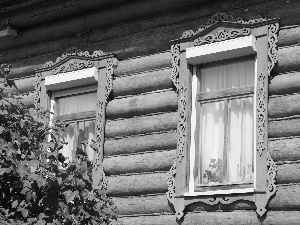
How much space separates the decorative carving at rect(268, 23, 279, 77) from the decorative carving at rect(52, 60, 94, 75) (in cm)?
291

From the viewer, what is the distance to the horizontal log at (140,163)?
9.72m

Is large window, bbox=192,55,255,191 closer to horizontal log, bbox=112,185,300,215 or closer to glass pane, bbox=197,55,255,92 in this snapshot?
glass pane, bbox=197,55,255,92

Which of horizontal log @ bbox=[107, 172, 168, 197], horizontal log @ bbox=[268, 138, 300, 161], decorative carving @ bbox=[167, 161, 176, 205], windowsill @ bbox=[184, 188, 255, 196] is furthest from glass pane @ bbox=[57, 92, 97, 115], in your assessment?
horizontal log @ bbox=[268, 138, 300, 161]

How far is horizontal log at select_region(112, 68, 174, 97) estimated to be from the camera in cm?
1012

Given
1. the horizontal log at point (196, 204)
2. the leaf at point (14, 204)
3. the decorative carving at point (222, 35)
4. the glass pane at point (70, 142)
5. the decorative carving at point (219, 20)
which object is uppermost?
the decorative carving at point (219, 20)

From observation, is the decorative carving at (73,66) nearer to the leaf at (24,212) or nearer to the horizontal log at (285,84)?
the horizontal log at (285,84)

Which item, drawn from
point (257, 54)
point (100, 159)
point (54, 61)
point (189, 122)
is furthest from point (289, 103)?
point (54, 61)

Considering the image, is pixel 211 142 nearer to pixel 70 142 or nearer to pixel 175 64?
pixel 175 64

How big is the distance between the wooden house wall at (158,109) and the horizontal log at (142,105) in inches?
0.5

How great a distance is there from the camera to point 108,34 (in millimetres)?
11031

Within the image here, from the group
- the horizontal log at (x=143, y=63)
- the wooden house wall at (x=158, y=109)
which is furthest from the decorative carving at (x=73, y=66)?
the horizontal log at (x=143, y=63)

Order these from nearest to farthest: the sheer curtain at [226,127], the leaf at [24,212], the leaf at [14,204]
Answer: the leaf at [24,212]
the leaf at [14,204]
the sheer curtain at [226,127]

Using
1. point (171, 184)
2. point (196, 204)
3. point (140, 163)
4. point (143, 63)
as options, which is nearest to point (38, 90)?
point (143, 63)

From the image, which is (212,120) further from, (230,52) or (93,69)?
(93,69)
